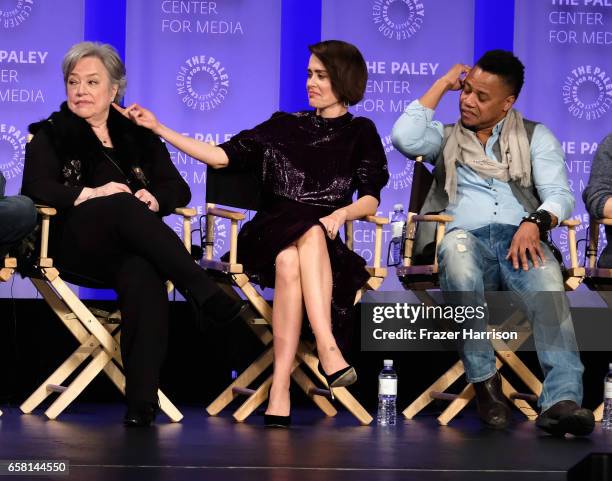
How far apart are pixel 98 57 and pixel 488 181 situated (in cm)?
158

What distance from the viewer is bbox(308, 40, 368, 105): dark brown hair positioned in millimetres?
4320

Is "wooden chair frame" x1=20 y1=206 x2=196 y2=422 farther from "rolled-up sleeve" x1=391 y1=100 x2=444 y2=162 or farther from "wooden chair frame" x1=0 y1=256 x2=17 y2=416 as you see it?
"rolled-up sleeve" x1=391 y1=100 x2=444 y2=162

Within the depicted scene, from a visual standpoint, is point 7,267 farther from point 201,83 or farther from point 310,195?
point 201,83

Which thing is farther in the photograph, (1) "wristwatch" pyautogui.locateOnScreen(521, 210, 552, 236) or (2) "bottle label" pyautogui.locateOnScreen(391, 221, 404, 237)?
(2) "bottle label" pyautogui.locateOnScreen(391, 221, 404, 237)

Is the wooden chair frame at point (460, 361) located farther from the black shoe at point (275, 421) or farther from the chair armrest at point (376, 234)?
the black shoe at point (275, 421)

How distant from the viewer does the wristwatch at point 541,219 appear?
411 centimetres

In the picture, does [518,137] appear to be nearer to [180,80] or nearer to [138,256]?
[138,256]

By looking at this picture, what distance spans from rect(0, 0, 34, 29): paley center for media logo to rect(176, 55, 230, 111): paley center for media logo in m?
0.96

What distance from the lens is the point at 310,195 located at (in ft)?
14.0

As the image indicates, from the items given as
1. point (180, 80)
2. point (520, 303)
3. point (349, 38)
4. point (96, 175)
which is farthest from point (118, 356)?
point (349, 38)

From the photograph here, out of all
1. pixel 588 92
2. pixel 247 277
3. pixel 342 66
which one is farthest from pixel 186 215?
pixel 588 92

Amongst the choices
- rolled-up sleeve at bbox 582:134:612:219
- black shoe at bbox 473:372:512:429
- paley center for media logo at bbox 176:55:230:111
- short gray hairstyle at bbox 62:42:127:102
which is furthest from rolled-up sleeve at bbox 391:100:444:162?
paley center for media logo at bbox 176:55:230:111

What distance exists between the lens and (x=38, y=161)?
4016 mm

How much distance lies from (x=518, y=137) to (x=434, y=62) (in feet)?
8.60
